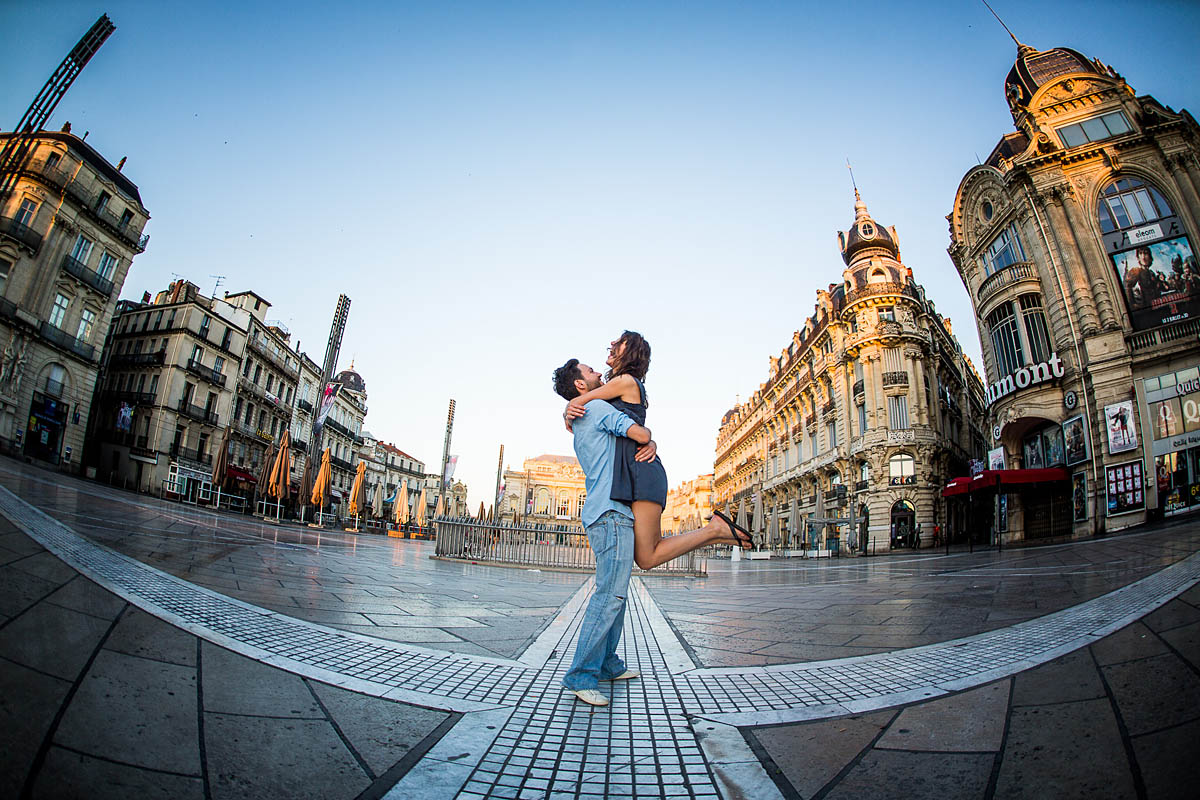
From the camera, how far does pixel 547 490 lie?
88875mm

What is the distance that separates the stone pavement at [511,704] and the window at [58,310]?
67cm

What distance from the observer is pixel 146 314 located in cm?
278

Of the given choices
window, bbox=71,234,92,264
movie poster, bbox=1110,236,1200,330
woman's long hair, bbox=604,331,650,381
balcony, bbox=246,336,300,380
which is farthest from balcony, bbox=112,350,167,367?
balcony, bbox=246,336,300,380

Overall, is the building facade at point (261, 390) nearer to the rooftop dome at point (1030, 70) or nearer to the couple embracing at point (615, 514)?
the couple embracing at point (615, 514)

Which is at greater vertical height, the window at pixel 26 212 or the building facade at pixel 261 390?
the building facade at pixel 261 390

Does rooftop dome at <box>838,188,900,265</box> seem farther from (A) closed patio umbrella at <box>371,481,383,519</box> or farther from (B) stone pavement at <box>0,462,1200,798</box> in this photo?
(A) closed patio umbrella at <box>371,481,383,519</box>

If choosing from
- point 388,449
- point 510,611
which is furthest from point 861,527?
point 388,449

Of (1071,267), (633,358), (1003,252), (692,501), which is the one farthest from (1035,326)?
(692,501)

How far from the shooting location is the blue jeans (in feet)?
6.96

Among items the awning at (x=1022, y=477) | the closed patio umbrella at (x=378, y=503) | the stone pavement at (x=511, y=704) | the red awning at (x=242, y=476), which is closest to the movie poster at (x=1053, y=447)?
the awning at (x=1022, y=477)

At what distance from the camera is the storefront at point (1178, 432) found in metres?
2.98

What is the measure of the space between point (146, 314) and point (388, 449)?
210ft

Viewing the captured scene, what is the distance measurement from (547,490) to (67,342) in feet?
291

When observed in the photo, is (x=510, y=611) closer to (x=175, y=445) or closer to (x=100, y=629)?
(x=100, y=629)
